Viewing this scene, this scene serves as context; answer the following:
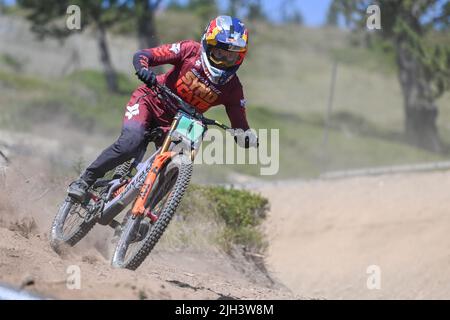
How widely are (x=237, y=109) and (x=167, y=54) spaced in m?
0.83

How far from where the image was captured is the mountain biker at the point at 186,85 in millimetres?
7312

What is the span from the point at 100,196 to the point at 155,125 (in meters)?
0.85

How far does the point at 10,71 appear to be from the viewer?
38.2 metres

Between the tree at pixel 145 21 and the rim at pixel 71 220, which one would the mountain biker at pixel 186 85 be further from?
the tree at pixel 145 21

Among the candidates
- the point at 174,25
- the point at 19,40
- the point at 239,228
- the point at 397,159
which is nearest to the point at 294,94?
the point at 174,25

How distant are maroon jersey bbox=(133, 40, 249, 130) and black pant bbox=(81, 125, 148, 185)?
53cm

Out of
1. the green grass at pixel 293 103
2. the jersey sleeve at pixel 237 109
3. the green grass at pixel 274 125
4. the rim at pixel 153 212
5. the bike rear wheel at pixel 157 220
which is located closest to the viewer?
the bike rear wheel at pixel 157 220

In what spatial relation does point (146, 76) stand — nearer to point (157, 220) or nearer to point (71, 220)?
point (157, 220)

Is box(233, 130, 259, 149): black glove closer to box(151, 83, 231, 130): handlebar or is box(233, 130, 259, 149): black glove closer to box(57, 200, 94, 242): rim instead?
box(151, 83, 231, 130): handlebar

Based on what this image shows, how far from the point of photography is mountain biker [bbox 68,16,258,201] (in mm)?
7312

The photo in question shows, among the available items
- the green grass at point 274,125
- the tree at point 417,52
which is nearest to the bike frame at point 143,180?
the green grass at point 274,125

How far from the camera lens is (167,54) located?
25.0 feet

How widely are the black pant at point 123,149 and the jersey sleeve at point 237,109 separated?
2.73 ft

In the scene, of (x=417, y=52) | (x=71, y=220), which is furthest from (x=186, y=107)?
(x=417, y=52)
